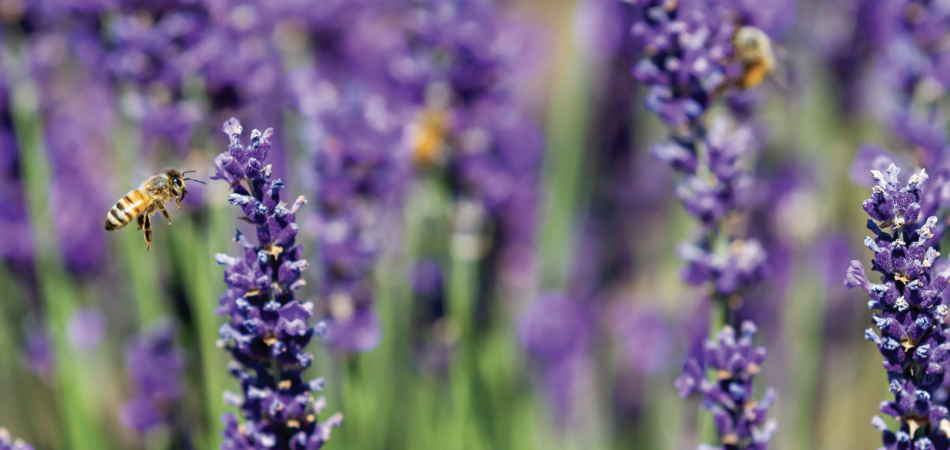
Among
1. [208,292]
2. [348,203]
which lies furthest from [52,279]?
[348,203]

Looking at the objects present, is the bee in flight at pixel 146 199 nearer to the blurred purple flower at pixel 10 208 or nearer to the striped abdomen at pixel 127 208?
the striped abdomen at pixel 127 208

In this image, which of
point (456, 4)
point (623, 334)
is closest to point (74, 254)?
point (456, 4)

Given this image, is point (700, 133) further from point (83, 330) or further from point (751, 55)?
point (83, 330)

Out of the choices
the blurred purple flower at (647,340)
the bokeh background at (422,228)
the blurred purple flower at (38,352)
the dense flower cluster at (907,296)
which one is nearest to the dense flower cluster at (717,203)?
the dense flower cluster at (907,296)

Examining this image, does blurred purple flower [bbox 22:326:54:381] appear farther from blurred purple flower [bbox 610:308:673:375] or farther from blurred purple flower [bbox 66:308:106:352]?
blurred purple flower [bbox 610:308:673:375]

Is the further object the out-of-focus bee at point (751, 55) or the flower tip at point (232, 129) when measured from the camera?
the out-of-focus bee at point (751, 55)

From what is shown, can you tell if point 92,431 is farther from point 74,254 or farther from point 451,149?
point 451,149
